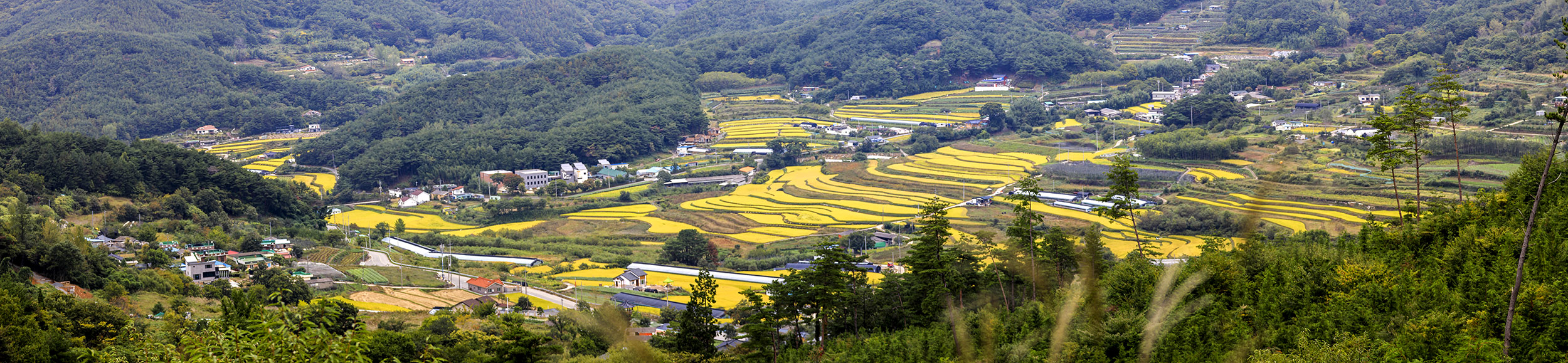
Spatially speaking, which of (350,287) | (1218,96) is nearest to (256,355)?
(350,287)

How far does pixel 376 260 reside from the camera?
3172cm

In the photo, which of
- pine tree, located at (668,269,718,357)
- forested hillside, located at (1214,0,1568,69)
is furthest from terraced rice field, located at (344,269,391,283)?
forested hillside, located at (1214,0,1568,69)

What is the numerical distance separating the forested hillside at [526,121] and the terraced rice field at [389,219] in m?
5.01

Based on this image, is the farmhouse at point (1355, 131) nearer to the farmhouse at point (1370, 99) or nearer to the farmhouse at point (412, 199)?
the farmhouse at point (1370, 99)

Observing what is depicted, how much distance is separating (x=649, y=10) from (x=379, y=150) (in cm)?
7284

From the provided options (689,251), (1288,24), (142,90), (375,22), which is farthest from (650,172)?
(375,22)

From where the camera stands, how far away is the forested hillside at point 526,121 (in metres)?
49.7

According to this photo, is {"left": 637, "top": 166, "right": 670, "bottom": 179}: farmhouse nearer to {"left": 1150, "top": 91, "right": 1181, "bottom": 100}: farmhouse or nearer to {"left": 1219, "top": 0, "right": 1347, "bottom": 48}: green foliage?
{"left": 1150, "top": 91, "right": 1181, "bottom": 100}: farmhouse

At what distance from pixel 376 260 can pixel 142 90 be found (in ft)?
151

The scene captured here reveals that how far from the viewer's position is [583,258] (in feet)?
107

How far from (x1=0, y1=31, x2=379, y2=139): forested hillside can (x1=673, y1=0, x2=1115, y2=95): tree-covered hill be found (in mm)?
26946

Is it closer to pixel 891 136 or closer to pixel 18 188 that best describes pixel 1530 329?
pixel 18 188

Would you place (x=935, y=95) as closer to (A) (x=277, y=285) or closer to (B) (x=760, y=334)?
(A) (x=277, y=285)

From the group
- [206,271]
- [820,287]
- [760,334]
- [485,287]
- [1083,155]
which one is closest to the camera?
[820,287]
